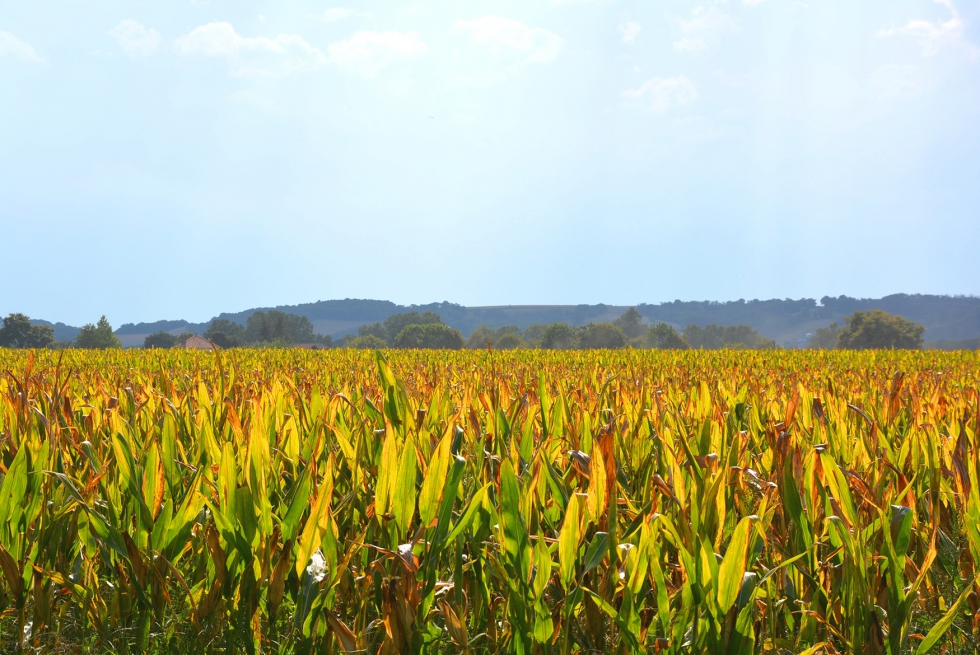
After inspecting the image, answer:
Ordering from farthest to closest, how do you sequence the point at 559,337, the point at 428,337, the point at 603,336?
the point at 603,336
the point at 428,337
the point at 559,337

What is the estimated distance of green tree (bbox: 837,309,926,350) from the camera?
73500 millimetres

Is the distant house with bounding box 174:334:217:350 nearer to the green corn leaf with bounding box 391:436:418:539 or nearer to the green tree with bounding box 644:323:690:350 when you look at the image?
the green corn leaf with bounding box 391:436:418:539

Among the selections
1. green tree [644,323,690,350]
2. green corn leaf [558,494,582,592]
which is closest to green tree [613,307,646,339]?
green tree [644,323,690,350]

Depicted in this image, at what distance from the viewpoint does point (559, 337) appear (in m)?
96.8

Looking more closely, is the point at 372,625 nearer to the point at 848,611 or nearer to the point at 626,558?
the point at 626,558

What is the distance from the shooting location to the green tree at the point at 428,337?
9812 centimetres

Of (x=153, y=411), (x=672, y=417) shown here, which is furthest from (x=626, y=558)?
(x=153, y=411)

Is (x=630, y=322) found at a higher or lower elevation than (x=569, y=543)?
higher

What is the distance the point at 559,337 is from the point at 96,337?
64956 millimetres

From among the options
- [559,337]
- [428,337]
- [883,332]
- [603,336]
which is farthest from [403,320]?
[883,332]

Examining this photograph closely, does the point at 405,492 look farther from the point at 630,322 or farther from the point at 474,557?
A: the point at 630,322

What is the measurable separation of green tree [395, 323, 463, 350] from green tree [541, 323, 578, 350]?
47.8 feet

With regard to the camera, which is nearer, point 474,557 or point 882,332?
point 474,557

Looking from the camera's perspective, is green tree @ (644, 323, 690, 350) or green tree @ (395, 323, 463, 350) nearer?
green tree @ (644, 323, 690, 350)
